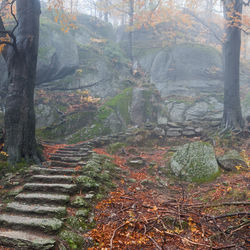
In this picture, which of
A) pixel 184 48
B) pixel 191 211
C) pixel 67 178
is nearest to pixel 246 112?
pixel 184 48

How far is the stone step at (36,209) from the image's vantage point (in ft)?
11.6

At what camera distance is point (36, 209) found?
3.62m

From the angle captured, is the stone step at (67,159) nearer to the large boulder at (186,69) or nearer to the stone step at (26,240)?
the stone step at (26,240)

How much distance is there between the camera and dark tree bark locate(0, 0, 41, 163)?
6000 millimetres

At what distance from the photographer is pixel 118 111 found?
40.1ft

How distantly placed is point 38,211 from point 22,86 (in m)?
4.31

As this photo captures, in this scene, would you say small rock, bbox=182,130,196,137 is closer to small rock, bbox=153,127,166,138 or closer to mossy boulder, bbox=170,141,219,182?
small rock, bbox=153,127,166,138

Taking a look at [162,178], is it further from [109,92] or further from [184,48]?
[184,48]

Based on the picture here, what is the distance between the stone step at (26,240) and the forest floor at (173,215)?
59cm

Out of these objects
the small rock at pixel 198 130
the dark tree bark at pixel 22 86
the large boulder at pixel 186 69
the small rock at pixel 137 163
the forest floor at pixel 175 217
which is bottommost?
the small rock at pixel 137 163

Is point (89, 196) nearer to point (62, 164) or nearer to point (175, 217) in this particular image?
point (175, 217)

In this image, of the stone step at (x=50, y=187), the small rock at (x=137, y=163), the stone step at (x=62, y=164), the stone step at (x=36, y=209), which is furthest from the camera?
the small rock at (x=137, y=163)

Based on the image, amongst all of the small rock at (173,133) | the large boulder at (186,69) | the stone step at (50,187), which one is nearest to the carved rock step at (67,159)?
the stone step at (50,187)

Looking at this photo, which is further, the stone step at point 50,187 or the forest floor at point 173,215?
the stone step at point 50,187
